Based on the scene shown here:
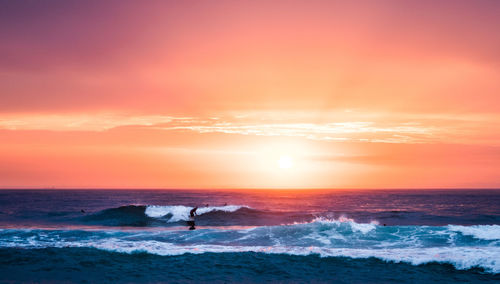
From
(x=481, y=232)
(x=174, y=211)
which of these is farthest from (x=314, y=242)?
(x=174, y=211)

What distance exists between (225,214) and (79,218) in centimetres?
1658

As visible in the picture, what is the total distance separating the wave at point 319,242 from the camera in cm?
2015

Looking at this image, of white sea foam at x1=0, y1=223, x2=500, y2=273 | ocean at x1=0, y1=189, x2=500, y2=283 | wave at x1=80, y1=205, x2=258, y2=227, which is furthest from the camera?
wave at x1=80, y1=205, x2=258, y2=227

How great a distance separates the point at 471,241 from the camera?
25.0 metres

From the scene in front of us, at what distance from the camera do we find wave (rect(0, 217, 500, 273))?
66.1 feet

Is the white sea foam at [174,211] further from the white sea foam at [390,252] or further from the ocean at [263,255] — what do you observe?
the white sea foam at [390,252]

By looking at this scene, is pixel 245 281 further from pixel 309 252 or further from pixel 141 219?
pixel 141 219

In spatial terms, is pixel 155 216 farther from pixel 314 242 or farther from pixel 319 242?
pixel 319 242

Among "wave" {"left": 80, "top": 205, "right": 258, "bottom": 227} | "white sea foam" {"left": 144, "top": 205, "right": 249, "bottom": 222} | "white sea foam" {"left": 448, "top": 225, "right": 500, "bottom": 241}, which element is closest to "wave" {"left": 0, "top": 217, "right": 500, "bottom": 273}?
"white sea foam" {"left": 448, "top": 225, "right": 500, "bottom": 241}

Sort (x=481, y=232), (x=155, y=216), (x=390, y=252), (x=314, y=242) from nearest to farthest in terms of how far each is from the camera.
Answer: (x=390, y=252) → (x=314, y=242) → (x=481, y=232) → (x=155, y=216)

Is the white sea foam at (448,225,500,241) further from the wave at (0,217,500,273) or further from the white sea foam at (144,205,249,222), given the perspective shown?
the white sea foam at (144,205,249,222)

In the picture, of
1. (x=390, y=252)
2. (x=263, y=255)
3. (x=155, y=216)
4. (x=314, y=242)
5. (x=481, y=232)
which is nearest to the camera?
(x=263, y=255)

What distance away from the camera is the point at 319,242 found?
984 inches

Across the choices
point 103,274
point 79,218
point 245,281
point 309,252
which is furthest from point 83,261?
point 79,218
